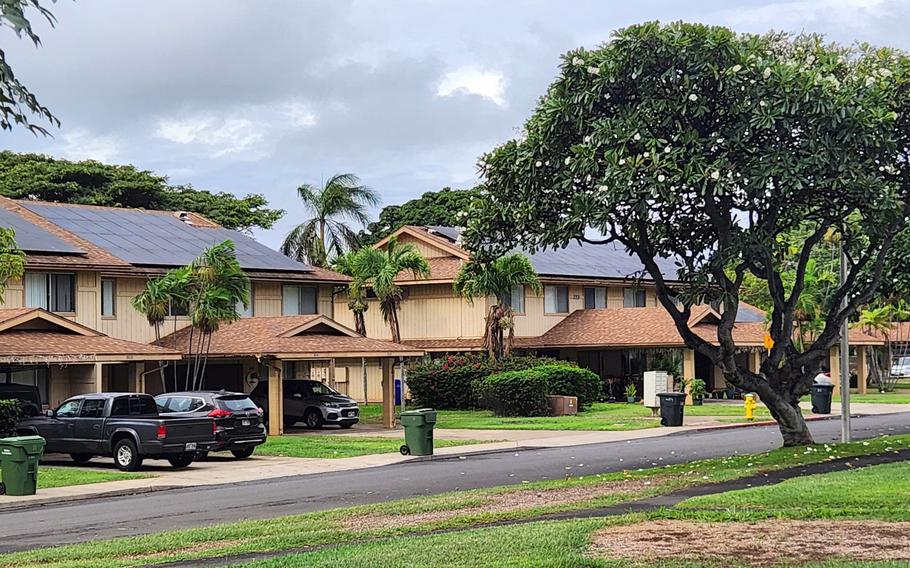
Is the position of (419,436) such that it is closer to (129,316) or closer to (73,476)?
(73,476)

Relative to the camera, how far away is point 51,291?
124ft

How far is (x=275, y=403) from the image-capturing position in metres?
37.0

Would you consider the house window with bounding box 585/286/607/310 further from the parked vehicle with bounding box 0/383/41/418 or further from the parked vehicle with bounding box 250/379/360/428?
the parked vehicle with bounding box 0/383/41/418

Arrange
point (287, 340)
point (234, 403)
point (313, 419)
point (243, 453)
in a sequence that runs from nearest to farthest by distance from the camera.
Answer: point (234, 403) → point (243, 453) → point (287, 340) → point (313, 419)

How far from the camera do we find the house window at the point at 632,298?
2345 inches

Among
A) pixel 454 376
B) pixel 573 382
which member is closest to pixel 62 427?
pixel 454 376

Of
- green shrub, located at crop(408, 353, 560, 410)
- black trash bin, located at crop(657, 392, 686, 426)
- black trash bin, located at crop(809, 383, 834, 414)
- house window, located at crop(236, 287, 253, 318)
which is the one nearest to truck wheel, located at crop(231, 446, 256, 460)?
house window, located at crop(236, 287, 253, 318)

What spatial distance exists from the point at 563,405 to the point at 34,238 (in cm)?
1888

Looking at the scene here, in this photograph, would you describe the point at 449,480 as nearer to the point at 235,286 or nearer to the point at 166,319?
the point at 235,286

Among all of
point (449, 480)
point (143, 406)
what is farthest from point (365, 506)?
point (143, 406)

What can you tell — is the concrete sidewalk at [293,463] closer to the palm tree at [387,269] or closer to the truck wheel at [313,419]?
the truck wheel at [313,419]

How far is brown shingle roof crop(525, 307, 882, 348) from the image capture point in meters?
51.8

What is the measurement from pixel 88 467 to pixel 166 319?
43.3 ft

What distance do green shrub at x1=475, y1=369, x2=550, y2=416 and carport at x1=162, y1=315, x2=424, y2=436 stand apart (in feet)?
19.1
